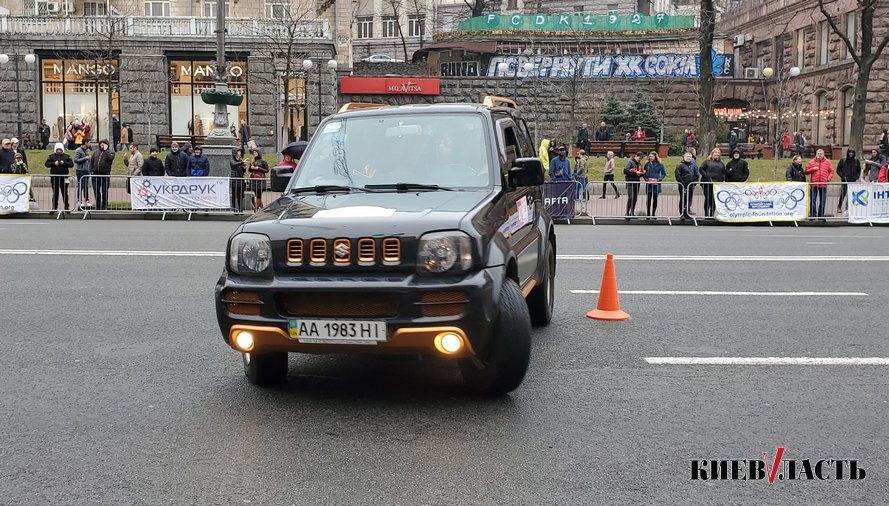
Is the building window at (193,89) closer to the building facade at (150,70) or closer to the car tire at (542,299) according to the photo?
the building facade at (150,70)

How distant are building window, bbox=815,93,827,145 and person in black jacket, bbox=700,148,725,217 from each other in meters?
27.8

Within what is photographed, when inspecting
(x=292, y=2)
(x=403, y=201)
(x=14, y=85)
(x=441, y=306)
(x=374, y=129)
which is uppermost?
(x=292, y=2)

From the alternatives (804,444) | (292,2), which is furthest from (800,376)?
(292,2)

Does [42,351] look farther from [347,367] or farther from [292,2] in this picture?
[292,2]

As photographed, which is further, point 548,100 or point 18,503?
point 548,100

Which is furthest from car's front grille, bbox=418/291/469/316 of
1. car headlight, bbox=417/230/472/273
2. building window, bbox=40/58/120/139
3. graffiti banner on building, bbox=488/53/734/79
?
graffiti banner on building, bbox=488/53/734/79

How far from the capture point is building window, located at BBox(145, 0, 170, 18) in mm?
48500

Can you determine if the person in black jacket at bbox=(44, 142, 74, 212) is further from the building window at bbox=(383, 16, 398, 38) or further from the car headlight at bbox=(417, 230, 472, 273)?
the building window at bbox=(383, 16, 398, 38)

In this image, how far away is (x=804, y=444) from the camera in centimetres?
516

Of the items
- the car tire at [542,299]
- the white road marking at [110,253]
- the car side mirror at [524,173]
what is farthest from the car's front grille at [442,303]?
the white road marking at [110,253]

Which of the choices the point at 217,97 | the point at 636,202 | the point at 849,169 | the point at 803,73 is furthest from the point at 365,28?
the point at 636,202

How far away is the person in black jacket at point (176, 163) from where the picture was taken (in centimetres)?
2377

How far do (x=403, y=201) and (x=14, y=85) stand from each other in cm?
4191
